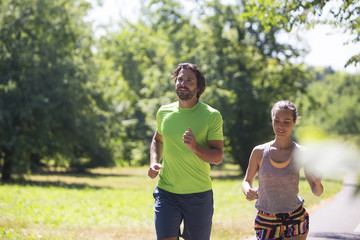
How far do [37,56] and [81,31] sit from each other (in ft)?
15.5

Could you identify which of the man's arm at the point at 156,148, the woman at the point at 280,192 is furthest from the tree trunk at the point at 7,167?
the woman at the point at 280,192

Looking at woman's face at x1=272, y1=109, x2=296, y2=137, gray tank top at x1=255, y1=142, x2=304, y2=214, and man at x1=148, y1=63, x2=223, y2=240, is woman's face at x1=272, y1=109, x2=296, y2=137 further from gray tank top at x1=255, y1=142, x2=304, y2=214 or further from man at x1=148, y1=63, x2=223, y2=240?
man at x1=148, y1=63, x2=223, y2=240

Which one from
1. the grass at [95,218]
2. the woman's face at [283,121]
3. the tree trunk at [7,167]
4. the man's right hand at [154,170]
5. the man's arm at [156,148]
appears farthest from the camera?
the tree trunk at [7,167]

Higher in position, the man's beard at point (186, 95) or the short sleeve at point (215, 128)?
the man's beard at point (186, 95)

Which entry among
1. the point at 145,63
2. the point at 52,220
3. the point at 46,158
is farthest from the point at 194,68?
the point at 145,63

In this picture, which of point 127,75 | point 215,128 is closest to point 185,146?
point 215,128

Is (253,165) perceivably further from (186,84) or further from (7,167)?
(7,167)

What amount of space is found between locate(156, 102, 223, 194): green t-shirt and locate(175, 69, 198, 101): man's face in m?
0.12

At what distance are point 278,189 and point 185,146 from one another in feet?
2.78

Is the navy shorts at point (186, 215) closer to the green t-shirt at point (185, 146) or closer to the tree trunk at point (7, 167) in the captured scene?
the green t-shirt at point (185, 146)

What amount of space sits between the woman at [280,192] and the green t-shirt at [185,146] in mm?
493

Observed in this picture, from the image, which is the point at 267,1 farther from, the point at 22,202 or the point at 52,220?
the point at 22,202

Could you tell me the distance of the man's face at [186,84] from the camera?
14.3 feet

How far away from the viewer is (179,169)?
14.3 feet
